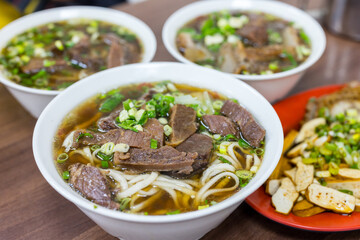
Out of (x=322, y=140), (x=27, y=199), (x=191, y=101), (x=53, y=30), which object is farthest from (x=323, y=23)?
(x=27, y=199)

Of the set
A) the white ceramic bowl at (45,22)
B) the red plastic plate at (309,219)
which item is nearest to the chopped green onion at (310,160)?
the red plastic plate at (309,219)

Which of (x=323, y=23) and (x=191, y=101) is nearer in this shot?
(x=191, y=101)

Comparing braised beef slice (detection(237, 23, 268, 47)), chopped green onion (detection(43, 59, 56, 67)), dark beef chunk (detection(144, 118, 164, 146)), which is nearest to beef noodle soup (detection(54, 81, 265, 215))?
dark beef chunk (detection(144, 118, 164, 146))

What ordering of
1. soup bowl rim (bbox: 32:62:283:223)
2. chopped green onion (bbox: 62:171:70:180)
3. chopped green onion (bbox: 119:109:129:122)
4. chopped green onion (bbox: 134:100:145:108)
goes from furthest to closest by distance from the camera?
chopped green onion (bbox: 134:100:145:108)
chopped green onion (bbox: 119:109:129:122)
chopped green onion (bbox: 62:171:70:180)
soup bowl rim (bbox: 32:62:283:223)

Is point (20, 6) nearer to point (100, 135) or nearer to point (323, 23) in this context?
point (100, 135)

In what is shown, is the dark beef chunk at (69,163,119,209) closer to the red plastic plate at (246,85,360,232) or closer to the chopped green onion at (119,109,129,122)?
the chopped green onion at (119,109,129,122)

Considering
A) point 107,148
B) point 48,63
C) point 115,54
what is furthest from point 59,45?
point 107,148
